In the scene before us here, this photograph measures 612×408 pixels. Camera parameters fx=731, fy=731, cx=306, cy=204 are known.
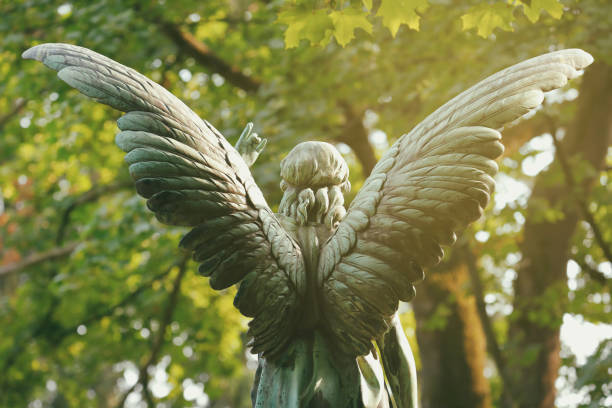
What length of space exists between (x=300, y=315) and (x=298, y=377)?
10.0 inches

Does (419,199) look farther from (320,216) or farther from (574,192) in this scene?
(574,192)

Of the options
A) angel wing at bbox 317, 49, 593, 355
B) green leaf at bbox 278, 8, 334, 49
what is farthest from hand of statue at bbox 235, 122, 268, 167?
green leaf at bbox 278, 8, 334, 49

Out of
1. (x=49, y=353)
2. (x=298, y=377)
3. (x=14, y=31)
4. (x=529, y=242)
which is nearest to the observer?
(x=298, y=377)

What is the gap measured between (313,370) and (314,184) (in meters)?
0.81

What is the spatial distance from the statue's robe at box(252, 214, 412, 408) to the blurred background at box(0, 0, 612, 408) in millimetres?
3773

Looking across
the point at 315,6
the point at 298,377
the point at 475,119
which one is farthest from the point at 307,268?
the point at 315,6

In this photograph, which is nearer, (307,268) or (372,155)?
(307,268)

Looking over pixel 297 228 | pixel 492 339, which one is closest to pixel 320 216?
pixel 297 228

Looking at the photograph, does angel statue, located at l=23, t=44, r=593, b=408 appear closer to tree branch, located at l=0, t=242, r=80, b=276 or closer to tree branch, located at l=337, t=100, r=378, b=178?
tree branch, located at l=337, t=100, r=378, b=178

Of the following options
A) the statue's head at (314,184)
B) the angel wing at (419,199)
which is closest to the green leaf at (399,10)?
the statue's head at (314,184)

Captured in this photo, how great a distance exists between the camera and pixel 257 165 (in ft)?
24.3

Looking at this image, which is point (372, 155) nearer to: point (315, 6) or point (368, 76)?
point (368, 76)

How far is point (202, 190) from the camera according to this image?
2.76 meters

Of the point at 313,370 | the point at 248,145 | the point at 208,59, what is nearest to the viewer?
the point at 313,370
